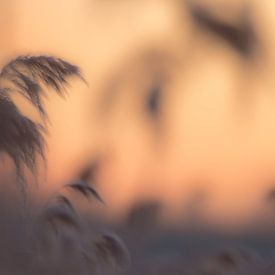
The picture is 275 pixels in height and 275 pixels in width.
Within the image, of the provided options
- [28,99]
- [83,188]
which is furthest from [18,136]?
[83,188]

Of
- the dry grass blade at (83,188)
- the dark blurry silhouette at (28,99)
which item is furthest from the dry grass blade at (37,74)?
the dry grass blade at (83,188)

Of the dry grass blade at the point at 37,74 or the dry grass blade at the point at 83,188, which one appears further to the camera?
the dry grass blade at the point at 83,188

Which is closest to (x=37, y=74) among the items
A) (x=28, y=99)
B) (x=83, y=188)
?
(x=28, y=99)

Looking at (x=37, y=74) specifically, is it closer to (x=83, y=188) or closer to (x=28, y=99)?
(x=28, y=99)

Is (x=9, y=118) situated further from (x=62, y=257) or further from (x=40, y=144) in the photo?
(x=62, y=257)

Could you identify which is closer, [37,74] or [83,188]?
[37,74]

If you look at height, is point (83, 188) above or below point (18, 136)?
below

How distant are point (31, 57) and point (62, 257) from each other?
12.4 ft

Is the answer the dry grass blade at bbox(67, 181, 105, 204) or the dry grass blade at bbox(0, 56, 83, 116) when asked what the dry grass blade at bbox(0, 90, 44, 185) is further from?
the dry grass blade at bbox(67, 181, 105, 204)

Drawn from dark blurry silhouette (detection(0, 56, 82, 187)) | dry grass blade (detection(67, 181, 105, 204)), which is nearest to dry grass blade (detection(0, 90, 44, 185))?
dark blurry silhouette (detection(0, 56, 82, 187))

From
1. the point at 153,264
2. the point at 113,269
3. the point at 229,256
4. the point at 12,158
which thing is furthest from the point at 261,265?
the point at 12,158

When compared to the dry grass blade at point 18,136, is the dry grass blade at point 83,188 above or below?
below

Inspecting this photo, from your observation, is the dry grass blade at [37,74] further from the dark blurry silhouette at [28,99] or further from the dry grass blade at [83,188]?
the dry grass blade at [83,188]

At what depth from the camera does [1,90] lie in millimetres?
6000
